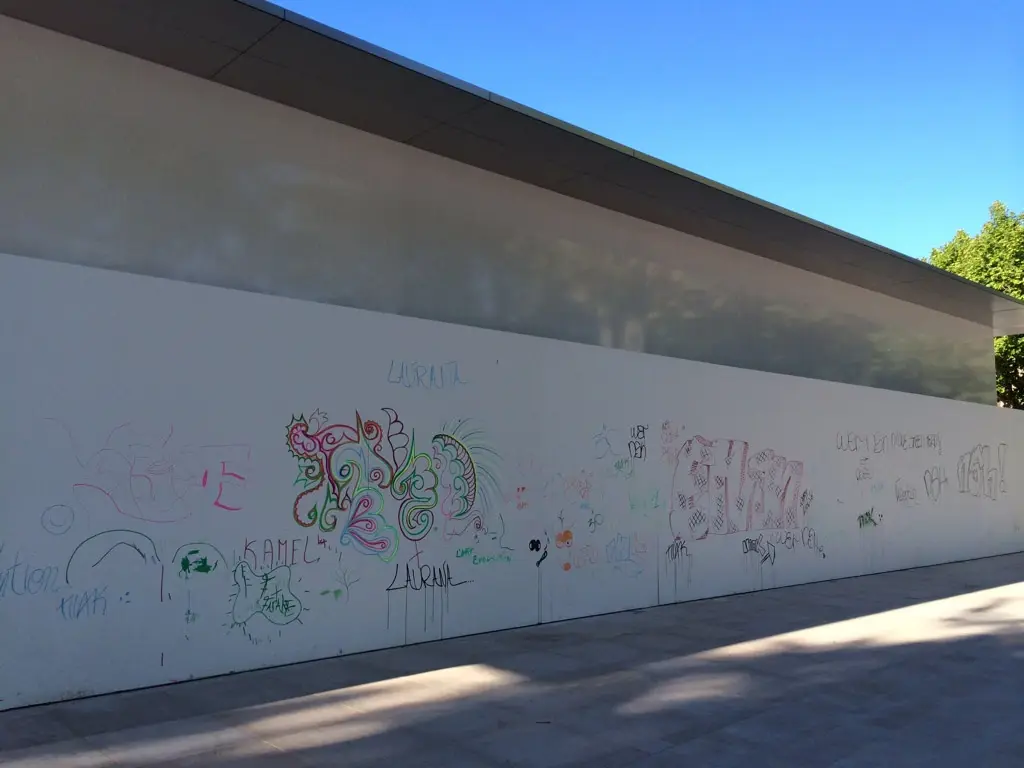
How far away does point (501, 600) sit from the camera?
26.6 ft

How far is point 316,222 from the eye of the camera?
797cm

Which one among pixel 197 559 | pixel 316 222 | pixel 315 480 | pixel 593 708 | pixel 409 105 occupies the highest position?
pixel 409 105

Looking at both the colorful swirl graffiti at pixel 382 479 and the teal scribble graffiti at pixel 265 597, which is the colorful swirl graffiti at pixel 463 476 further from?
the teal scribble graffiti at pixel 265 597

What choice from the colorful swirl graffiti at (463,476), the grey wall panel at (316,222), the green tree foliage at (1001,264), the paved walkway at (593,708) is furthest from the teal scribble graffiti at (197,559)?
the green tree foliage at (1001,264)

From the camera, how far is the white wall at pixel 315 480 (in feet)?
18.1

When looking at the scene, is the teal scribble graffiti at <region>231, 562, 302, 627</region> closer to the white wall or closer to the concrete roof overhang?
the white wall

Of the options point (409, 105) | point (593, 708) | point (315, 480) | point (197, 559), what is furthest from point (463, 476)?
point (409, 105)

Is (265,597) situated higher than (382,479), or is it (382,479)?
(382,479)

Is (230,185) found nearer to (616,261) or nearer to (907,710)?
(616,261)

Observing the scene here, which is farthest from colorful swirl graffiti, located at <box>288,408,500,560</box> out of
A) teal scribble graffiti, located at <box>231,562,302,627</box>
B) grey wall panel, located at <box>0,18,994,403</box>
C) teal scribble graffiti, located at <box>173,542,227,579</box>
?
grey wall panel, located at <box>0,18,994,403</box>

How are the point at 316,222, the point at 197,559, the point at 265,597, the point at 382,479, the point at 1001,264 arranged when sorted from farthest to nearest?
the point at 1001,264, the point at 316,222, the point at 382,479, the point at 265,597, the point at 197,559

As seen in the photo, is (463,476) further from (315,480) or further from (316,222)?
(316,222)

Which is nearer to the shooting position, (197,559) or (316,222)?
(197,559)

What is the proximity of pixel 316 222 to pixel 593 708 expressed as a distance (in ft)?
16.7
